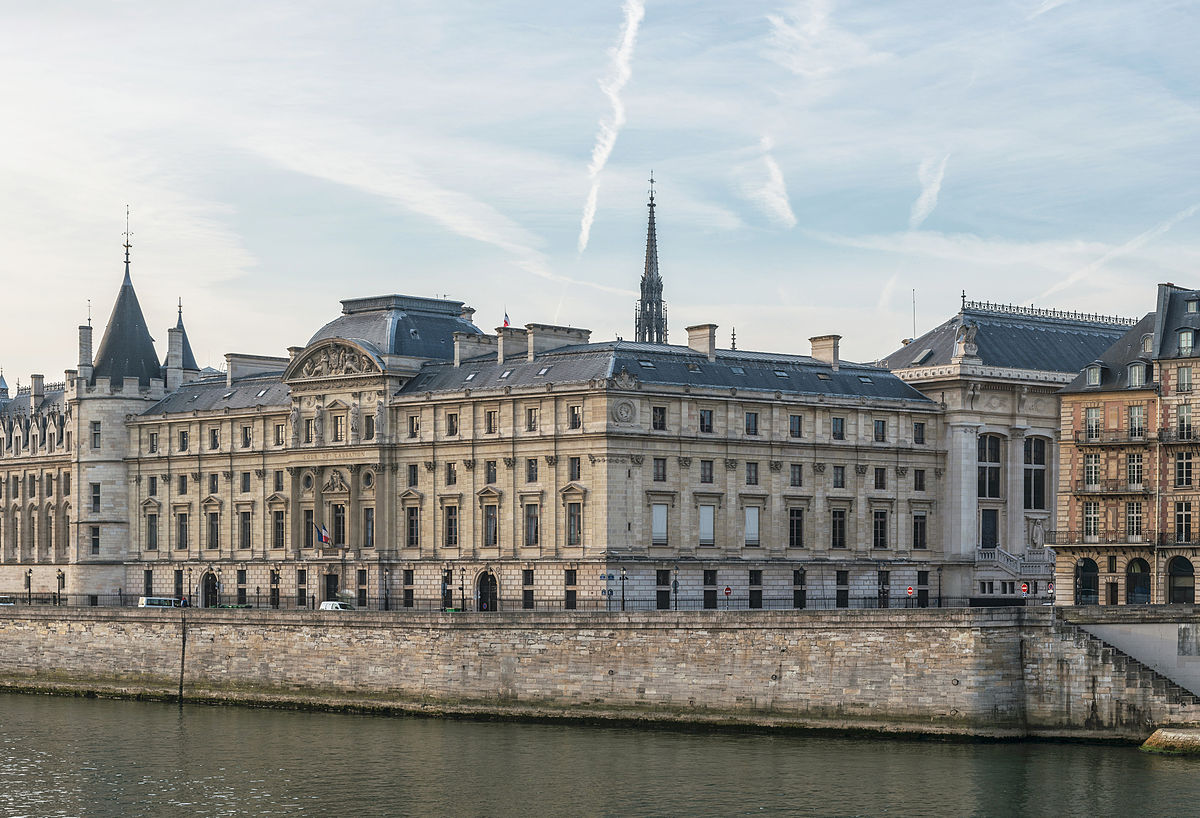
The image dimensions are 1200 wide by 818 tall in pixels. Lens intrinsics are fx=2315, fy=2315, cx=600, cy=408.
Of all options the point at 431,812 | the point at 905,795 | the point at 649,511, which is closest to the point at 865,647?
the point at 905,795

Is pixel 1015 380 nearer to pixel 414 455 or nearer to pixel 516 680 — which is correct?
pixel 414 455

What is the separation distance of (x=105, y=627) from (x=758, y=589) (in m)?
31.5

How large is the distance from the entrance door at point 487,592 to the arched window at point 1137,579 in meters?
32.4

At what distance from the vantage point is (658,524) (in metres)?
111

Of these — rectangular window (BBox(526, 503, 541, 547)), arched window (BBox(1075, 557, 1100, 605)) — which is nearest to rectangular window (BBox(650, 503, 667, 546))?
rectangular window (BBox(526, 503, 541, 547))

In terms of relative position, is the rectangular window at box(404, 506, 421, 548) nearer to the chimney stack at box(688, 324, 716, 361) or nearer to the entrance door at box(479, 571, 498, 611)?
the entrance door at box(479, 571, 498, 611)

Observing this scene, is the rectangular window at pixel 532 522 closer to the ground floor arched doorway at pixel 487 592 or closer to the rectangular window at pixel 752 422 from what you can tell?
the ground floor arched doorway at pixel 487 592

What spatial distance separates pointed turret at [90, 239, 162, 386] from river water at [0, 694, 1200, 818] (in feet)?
165

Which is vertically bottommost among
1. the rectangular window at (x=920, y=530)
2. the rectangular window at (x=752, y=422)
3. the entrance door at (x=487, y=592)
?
the entrance door at (x=487, y=592)

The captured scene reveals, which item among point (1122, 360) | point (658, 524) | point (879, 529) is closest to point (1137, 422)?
point (1122, 360)

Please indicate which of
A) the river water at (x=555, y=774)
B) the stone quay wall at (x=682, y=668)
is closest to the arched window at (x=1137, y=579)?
the stone quay wall at (x=682, y=668)

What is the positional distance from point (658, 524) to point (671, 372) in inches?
302

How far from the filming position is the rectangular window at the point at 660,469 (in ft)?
366

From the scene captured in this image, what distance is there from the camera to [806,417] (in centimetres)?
11638
